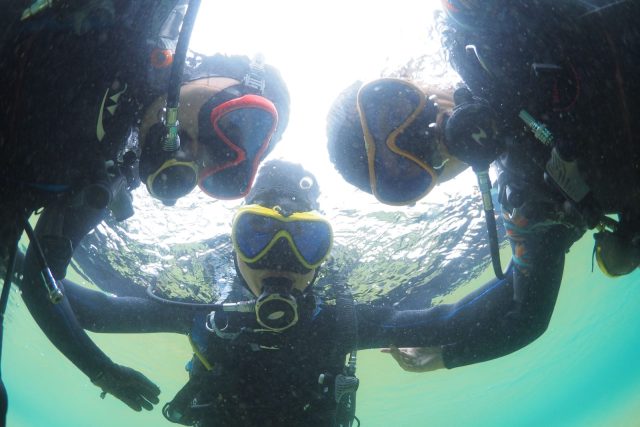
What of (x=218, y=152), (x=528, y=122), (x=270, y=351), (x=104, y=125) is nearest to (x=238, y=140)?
(x=218, y=152)

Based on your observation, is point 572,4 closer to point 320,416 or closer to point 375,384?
point 320,416

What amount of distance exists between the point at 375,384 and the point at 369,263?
19382 mm

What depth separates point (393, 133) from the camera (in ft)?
10.5

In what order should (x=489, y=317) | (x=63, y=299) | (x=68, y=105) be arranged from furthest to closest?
(x=489, y=317)
(x=63, y=299)
(x=68, y=105)

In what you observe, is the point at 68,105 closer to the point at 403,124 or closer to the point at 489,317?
the point at 403,124

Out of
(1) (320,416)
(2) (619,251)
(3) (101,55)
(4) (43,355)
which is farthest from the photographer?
(4) (43,355)

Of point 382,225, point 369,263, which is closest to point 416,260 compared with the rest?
point 369,263

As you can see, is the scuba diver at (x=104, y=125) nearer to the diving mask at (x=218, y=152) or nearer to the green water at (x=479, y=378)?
the diving mask at (x=218, y=152)

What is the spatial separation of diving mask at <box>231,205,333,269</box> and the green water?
1485 centimetres

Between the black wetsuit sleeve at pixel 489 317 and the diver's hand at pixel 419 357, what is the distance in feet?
0.31

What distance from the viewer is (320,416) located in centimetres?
464

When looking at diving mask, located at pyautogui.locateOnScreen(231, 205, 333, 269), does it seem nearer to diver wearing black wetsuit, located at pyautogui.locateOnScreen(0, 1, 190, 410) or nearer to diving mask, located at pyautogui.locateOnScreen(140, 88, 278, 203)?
diving mask, located at pyautogui.locateOnScreen(140, 88, 278, 203)

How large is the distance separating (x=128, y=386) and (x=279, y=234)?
2223 millimetres

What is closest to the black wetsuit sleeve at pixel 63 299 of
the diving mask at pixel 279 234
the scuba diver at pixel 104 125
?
the scuba diver at pixel 104 125
